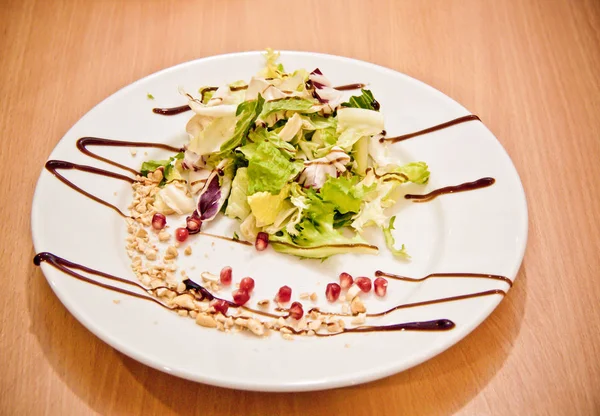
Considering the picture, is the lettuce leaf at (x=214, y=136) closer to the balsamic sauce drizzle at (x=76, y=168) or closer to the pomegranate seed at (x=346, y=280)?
the balsamic sauce drizzle at (x=76, y=168)

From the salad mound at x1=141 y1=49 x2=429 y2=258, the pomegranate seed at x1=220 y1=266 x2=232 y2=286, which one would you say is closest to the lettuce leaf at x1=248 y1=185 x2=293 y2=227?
the salad mound at x1=141 y1=49 x2=429 y2=258

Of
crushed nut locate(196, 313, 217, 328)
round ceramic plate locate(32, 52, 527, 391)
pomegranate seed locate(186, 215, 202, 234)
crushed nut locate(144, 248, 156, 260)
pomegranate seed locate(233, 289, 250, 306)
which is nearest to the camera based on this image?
round ceramic plate locate(32, 52, 527, 391)

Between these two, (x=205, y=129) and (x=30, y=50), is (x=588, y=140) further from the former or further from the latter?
(x=30, y=50)

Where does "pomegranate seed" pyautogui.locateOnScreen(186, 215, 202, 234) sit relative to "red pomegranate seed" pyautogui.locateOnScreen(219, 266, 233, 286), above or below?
above

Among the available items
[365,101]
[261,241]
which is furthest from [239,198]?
[365,101]

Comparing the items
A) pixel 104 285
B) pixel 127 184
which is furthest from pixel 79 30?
pixel 104 285

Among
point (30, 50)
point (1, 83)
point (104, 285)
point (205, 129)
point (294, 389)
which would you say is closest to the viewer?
point (294, 389)

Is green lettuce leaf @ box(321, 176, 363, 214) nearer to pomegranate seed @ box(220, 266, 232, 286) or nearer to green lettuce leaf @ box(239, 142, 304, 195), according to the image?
green lettuce leaf @ box(239, 142, 304, 195)

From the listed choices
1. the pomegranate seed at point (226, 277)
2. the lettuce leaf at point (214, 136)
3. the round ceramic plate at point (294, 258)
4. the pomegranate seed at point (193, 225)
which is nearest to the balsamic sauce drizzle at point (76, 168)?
the round ceramic plate at point (294, 258)
